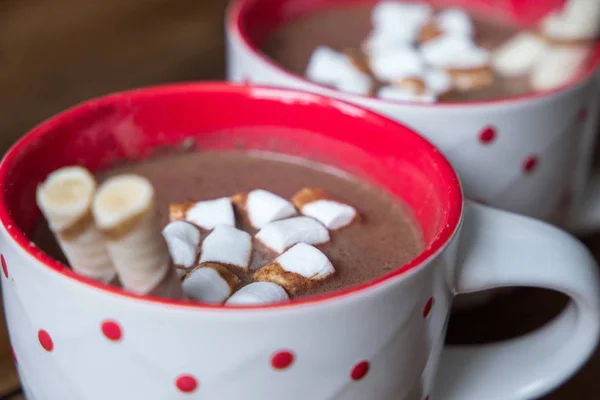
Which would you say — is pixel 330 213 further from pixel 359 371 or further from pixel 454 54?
pixel 454 54

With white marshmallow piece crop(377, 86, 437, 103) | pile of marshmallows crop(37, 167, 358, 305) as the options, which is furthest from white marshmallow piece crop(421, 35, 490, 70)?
pile of marshmallows crop(37, 167, 358, 305)

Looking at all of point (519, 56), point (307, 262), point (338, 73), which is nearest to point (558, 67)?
point (519, 56)

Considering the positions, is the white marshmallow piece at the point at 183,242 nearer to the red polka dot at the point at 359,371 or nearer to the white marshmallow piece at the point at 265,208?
the white marshmallow piece at the point at 265,208

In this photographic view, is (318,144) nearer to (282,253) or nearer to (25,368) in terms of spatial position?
(282,253)

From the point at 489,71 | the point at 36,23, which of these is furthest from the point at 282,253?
the point at 36,23

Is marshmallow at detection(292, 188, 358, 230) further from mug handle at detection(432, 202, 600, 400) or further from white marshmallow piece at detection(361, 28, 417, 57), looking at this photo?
white marshmallow piece at detection(361, 28, 417, 57)

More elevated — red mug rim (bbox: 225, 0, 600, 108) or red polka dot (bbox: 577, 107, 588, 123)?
red mug rim (bbox: 225, 0, 600, 108)
